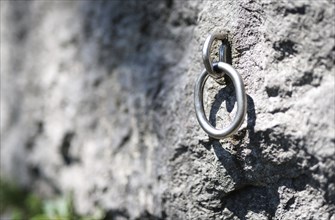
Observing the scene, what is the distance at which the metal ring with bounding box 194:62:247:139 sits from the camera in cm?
112

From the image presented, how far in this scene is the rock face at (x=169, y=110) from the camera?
112cm

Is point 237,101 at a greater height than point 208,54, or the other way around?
point 208,54

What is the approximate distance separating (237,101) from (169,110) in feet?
1.45

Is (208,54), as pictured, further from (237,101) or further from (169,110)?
(169,110)

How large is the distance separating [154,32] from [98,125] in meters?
0.53

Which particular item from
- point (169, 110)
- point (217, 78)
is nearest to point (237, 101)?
point (217, 78)

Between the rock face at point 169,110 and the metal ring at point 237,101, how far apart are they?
78mm

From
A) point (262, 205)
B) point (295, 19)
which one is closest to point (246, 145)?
point (262, 205)

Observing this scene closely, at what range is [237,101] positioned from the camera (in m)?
1.14

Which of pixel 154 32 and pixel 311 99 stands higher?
pixel 154 32

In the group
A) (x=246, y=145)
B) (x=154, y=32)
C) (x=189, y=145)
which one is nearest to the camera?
(x=246, y=145)

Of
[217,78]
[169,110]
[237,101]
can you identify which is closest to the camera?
[237,101]

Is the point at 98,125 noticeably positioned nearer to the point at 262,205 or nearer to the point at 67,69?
the point at 67,69

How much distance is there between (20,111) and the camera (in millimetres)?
2680
